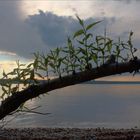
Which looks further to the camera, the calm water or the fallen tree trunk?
the calm water

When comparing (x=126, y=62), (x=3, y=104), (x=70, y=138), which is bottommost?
(x=70, y=138)

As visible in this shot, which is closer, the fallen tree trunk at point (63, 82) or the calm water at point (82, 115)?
the fallen tree trunk at point (63, 82)

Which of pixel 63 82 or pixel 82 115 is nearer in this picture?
pixel 63 82

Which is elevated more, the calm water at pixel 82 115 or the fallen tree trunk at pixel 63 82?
the fallen tree trunk at pixel 63 82

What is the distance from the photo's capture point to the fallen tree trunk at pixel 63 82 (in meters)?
5.89

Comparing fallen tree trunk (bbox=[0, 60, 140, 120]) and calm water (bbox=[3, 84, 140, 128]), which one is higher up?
fallen tree trunk (bbox=[0, 60, 140, 120])

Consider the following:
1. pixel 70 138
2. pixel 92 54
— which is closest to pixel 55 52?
pixel 92 54

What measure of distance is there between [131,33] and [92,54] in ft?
1.90

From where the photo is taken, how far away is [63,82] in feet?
20.1

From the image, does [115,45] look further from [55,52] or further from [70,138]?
[70,138]

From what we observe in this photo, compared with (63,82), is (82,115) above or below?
below

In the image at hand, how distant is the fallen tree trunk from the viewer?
5.89 metres

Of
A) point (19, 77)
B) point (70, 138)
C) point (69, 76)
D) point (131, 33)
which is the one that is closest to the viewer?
point (131, 33)

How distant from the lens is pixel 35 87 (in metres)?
6.35
